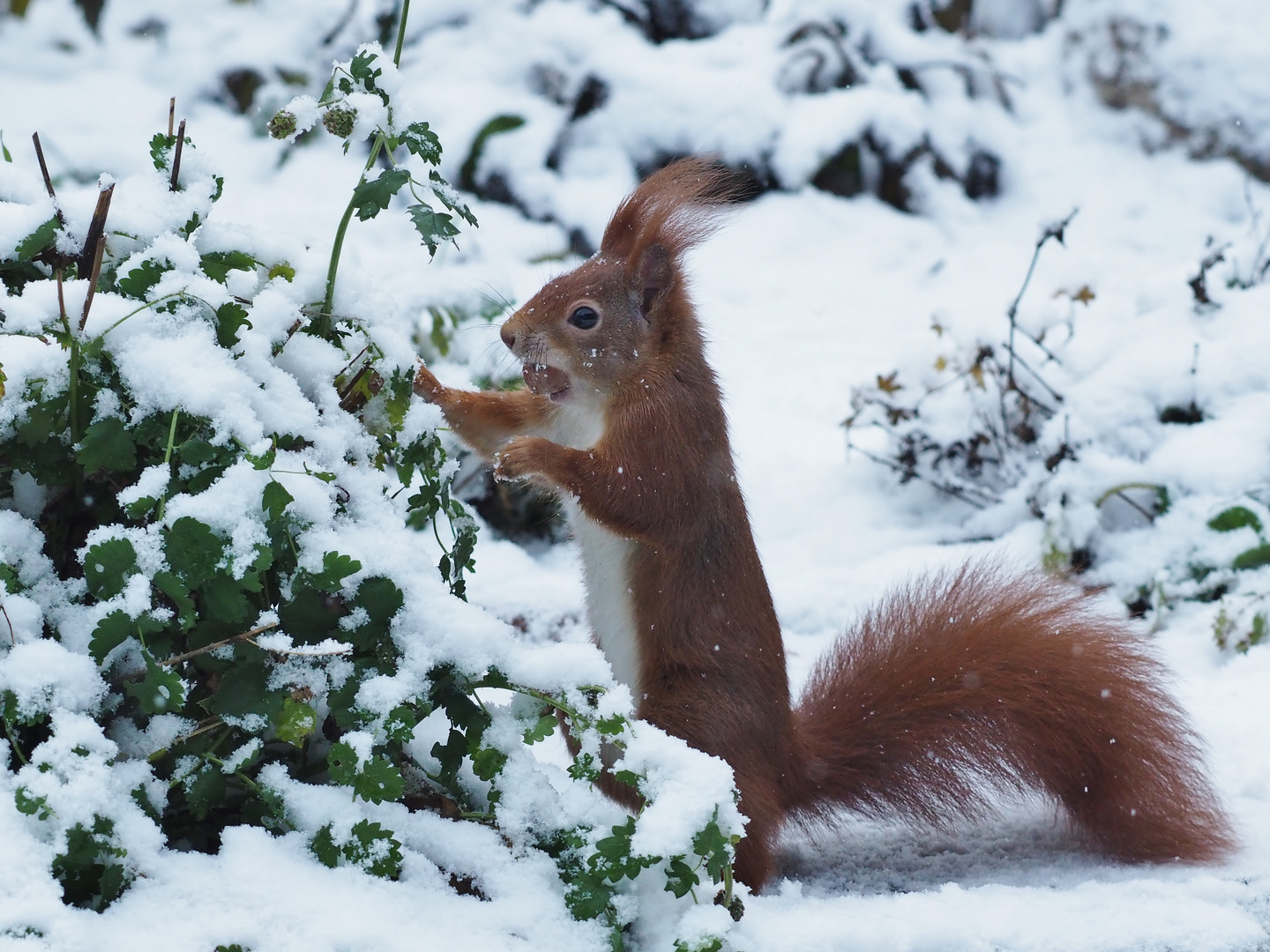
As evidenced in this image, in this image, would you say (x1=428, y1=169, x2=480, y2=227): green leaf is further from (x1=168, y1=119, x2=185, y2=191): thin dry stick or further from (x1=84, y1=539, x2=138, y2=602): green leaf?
(x1=84, y1=539, x2=138, y2=602): green leaf

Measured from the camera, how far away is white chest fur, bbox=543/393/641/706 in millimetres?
1947

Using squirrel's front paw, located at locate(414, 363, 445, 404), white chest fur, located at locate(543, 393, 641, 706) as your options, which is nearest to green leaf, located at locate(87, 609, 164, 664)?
white chest fur, located at locate(543, 393, 641, 706)

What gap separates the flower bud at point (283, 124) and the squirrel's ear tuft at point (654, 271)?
76 cm

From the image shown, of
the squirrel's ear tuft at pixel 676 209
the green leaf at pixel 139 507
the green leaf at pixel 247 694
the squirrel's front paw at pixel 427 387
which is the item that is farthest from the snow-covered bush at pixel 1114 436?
the green leaf at pixel 139 507

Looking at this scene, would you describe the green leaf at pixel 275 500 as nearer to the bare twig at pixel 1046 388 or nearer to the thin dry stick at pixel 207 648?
the thin dry stick at pixel 207 648

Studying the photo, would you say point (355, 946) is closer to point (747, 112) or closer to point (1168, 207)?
point (747, 112)

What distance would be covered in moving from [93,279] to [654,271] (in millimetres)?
991

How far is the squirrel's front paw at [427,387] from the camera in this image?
7.12ft

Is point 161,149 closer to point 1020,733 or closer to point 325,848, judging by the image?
point 325,848

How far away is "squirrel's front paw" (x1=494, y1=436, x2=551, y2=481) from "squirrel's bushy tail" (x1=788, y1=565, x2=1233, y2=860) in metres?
0.56

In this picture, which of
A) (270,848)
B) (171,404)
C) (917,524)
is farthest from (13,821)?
(917,524)

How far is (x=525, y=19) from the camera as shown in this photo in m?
5.36

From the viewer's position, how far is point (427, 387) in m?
2.18

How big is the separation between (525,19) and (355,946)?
Result: 4.75m
